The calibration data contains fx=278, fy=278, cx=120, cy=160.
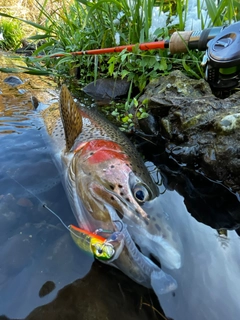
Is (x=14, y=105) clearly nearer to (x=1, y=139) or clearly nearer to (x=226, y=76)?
(x=1, y=139)

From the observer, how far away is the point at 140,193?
5.84ft

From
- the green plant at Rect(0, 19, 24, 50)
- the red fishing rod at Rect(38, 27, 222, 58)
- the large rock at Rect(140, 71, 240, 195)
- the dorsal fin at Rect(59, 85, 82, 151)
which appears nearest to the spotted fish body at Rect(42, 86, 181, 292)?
the dorsal fin at Rect(59, 85, 82, 151)

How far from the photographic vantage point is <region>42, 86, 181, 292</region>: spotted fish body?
4.75 feet

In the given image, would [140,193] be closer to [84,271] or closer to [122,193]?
[122,193]

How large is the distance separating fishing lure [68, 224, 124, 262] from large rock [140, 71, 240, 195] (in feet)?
3.58

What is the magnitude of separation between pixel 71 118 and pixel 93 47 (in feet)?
8.54

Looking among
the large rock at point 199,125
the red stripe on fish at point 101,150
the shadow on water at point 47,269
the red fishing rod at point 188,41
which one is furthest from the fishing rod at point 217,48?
the shadow on water at point 47,269

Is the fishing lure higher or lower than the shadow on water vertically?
higher

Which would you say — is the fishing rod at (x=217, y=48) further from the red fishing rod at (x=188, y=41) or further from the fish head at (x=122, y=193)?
the fish head at (x=122, y=193)

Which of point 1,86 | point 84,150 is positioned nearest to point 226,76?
point 84,150

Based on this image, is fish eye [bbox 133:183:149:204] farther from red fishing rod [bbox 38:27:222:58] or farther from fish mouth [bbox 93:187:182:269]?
red fishing rod [bbox 38:27:222:58]

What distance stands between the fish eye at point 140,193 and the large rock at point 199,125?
71cm

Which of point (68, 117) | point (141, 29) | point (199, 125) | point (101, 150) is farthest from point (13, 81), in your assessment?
point (199, 125)

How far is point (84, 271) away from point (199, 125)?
1.57 m
